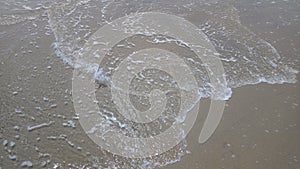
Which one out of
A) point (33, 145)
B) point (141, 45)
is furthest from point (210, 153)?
point (141, 45)

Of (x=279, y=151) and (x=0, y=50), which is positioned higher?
(x=0, y=50)

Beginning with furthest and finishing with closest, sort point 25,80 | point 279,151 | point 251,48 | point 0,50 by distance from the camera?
point 251,48 → point 0,50 → point 25,80 → point 279,151

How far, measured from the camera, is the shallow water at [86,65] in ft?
8.73

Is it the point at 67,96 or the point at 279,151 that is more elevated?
the point at 67,96

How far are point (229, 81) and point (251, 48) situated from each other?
71 cm

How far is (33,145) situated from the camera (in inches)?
105

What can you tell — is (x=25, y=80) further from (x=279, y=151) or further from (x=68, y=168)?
(x=279, y=151)

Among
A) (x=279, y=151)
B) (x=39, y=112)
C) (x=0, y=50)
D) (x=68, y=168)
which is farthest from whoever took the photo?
(x=0, y=50)

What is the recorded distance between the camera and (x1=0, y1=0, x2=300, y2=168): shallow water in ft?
8.73

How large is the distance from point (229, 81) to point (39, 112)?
1.82 m

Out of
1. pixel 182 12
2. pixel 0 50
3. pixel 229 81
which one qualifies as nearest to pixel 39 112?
pixel 0 50

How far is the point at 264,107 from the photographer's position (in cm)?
307

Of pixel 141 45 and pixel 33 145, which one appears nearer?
pixel 33 145

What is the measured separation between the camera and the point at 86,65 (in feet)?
11.5
